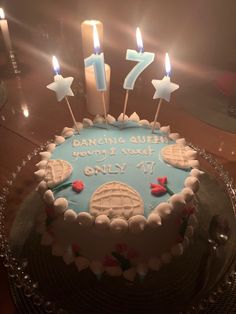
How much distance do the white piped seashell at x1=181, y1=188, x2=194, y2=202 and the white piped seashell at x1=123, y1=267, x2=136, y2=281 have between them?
12.8 inches

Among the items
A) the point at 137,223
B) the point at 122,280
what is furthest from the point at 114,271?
the point at 137,223

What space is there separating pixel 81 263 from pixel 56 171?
35 centimetres

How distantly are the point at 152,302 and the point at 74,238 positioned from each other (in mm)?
353

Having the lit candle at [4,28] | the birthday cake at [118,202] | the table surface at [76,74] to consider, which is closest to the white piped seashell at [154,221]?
the birthday cake at [118,202]

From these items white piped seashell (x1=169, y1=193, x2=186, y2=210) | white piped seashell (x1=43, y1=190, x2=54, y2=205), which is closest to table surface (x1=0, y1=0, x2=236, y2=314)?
white piped seashell (x1=43, y1=190, x2=54, y2=205)

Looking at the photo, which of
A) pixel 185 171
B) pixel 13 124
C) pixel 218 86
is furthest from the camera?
pixel 218 86

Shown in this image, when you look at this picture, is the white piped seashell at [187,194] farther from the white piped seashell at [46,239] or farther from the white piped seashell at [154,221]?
the white piped seashell at [46,239]

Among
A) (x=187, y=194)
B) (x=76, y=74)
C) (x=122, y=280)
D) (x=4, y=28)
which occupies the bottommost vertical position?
(x=122, y=280)

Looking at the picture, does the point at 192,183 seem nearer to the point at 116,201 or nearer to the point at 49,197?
the point at 116,201

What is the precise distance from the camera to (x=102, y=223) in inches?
46.0

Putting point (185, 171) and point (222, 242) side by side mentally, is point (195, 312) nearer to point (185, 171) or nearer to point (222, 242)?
point (222, 242)

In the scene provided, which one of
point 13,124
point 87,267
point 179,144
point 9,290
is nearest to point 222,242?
point 179,144

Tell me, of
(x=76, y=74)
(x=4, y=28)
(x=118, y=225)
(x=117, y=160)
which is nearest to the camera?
(x=118, y=225)

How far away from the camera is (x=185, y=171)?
1.37 m
